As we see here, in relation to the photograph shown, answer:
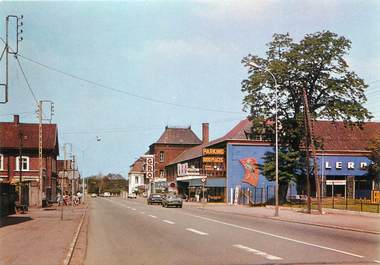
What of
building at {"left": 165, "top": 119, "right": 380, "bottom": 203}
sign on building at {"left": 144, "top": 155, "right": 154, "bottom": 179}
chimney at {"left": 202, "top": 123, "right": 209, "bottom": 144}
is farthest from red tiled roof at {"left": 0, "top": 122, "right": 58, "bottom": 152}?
sign on building at {"left": 144, "top": 155, "right": 154, "bottom": 179}

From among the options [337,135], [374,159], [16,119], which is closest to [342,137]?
[337,135]

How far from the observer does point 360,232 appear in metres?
22.9

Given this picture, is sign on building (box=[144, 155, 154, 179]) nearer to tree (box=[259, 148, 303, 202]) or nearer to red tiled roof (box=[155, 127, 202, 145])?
red tiled roof (box=[155, 127, 202, 145])

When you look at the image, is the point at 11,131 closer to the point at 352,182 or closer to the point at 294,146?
the point at 294,146

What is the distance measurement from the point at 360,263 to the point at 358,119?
43.8m

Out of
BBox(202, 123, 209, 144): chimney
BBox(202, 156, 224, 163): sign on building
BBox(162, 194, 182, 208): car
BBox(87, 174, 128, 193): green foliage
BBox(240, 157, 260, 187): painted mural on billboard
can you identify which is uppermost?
BBox(202, 123, 209, 144): chimney

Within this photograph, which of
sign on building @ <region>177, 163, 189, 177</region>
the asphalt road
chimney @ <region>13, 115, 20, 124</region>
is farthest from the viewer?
sign on building @ <region>177, 163, 189, 177</region>

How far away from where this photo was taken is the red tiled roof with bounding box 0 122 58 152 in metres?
71.1

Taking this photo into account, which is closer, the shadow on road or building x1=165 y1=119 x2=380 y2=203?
the shadow on road

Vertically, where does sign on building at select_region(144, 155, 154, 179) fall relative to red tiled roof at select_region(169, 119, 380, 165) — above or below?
below

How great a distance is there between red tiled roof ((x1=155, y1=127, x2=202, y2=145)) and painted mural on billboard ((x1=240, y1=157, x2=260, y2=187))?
2186 inches

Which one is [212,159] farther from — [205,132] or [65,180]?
[205,132]

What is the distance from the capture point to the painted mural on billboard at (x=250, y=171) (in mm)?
70188

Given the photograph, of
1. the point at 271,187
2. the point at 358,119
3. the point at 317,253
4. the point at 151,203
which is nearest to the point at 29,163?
the point at 151,203
